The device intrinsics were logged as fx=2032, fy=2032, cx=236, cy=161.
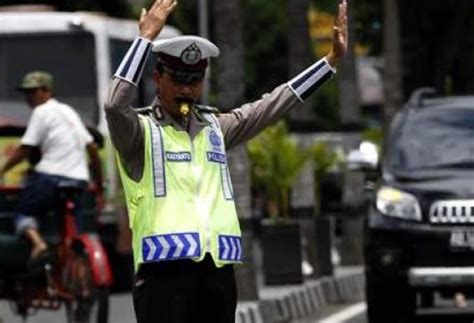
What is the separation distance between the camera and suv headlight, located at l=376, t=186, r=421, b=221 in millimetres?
14719

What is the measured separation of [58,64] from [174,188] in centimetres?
1469

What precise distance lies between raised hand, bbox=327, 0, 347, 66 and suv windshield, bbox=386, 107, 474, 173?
7.28 meters

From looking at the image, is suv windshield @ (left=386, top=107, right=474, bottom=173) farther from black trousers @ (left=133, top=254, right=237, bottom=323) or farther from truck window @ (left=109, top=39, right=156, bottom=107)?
black trousers @ (left=133, top=254, right=237, bottom=323)

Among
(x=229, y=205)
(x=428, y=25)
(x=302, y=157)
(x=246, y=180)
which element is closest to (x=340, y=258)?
(x=302, y=157)

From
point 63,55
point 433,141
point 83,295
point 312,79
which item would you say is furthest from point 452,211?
point 63,55

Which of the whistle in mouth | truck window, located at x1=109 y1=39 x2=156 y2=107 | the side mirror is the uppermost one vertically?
truck window, located at x1=109 y1=39 x2=156 y2=107

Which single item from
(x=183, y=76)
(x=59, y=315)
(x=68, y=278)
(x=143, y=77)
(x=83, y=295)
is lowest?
(x=59, y=315)

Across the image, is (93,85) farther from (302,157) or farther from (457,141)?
(457,141)

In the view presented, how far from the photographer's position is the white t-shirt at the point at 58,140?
14.5m

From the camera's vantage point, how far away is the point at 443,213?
14.6 m

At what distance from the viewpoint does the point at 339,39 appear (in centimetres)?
796

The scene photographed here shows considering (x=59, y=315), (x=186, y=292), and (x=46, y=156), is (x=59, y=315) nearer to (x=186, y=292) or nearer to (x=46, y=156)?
(x=46, y=156)

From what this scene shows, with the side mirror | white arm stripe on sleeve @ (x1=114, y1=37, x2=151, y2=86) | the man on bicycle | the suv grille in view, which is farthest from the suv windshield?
white arm stripe on sleeve @ (x1=114, y1=37, x2=151, y2=86)

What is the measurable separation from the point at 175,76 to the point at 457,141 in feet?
27.4
